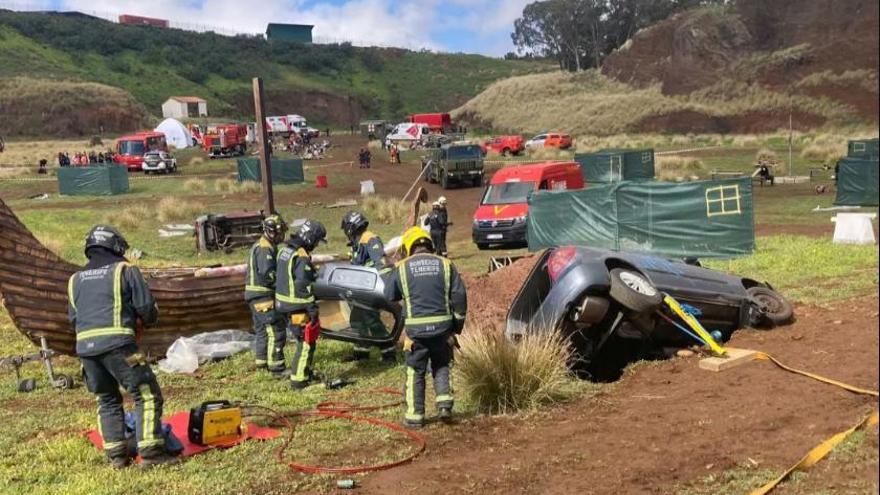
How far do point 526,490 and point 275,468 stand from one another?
1.93 metres

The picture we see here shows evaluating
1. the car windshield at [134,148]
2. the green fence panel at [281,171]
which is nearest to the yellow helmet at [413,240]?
the green fence panel at [281,171]

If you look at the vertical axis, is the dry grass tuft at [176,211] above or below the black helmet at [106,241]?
below

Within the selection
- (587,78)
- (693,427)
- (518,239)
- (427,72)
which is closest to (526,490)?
(693,427)

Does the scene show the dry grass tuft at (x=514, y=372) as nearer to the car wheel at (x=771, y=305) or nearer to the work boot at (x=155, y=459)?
the work boot at (x=155, y=459)

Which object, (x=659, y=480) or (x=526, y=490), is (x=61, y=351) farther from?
(x=659, y=480)

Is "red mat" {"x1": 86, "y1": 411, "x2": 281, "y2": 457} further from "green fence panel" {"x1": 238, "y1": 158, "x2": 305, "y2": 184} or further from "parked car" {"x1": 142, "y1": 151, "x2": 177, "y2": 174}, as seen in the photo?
"parked car" {"x1": 142, "y1": 151, "x2": 177, "y2": 174}

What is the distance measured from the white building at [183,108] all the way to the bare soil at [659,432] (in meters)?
82.9

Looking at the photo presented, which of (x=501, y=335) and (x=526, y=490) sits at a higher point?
(x=501, y=335)

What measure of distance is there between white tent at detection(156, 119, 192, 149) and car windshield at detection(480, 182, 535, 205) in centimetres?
5077

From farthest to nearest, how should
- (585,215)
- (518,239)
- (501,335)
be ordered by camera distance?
(518,239)
(585,215)
(501,335)

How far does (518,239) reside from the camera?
18.8 metres

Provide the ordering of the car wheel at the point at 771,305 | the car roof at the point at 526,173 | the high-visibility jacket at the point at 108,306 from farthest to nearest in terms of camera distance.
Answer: the car roof at the point at 526,173, the car wheel at the point at 771,305, the high-visibility jacket at the point at 108,306

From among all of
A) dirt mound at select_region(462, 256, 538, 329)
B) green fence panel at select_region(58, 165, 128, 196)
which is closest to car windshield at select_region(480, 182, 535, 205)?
dirt mound at select_region(462, 256, 538, 329)

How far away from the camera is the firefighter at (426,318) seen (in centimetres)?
611
